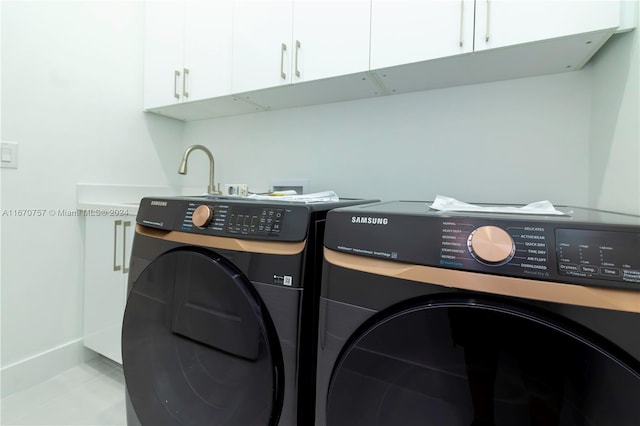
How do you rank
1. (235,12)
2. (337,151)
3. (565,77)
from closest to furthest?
(565,77) < (235,12) < (337,151)

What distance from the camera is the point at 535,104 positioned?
3.69ft

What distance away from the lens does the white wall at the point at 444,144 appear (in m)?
1.09

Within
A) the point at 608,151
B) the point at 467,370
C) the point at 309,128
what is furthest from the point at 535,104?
the point at 467,370

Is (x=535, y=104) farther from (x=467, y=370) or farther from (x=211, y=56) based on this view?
(x=211, y=56)

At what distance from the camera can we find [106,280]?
1.50 metres

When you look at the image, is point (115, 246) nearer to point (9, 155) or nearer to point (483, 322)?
point (9, 155)

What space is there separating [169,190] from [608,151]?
223cm

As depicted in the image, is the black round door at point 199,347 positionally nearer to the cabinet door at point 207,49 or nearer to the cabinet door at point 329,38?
the cabinet door at point 329,38

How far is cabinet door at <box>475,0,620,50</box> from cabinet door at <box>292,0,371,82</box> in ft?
1.28

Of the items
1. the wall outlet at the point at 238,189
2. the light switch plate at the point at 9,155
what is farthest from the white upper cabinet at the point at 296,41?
the light switch plate at the point at 9,155

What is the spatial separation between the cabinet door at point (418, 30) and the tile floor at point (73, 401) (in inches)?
72.6

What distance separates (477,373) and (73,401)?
1.77m

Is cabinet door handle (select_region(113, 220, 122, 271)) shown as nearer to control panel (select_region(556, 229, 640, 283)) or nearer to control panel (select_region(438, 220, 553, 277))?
control panel (select_region(438, 220, 553, 277))

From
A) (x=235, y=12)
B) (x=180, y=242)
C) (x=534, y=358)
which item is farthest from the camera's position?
(x=235, y=12)
